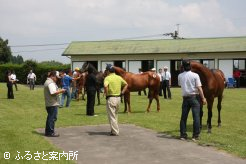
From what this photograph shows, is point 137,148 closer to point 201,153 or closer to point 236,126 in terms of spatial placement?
point 201,153

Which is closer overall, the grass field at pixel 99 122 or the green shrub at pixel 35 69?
the grass field at pixel 99 122

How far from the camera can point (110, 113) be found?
11.5 meters

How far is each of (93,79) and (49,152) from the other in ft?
25.0

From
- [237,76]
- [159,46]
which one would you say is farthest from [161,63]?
[237,76]

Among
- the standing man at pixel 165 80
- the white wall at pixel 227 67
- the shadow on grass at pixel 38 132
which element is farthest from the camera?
the white wall at pixel 227 67

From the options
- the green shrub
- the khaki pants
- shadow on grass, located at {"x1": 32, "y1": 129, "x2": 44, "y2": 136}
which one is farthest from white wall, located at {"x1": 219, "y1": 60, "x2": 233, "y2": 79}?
shadow on grass, located at {"x1": 32, "y1": 129, "x2": 44, "y2": 136}

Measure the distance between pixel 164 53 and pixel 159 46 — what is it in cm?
177

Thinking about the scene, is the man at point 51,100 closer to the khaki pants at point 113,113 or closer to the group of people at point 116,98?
the group of people at point 116,98

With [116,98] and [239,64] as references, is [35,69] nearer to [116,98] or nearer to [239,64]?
[239,64]

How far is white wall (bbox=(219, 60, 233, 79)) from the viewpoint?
1620 inches

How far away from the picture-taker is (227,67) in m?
41.4

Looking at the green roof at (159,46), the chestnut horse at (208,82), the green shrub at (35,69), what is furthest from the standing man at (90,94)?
the green shrub at (35,69)

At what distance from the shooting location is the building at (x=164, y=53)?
41719 mm

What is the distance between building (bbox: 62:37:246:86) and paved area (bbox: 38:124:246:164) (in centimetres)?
3111
